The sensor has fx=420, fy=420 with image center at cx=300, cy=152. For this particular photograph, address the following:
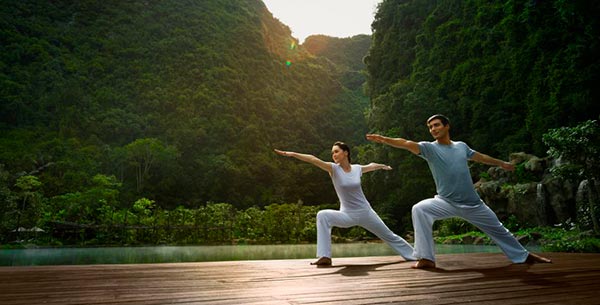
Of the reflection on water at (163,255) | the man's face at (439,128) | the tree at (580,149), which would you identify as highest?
the tree at (580,149)

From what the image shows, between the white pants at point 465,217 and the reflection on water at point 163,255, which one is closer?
the white pants at point 465,217

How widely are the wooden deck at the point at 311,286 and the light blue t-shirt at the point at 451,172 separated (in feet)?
2.33

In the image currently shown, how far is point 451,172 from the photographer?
397 centimetres

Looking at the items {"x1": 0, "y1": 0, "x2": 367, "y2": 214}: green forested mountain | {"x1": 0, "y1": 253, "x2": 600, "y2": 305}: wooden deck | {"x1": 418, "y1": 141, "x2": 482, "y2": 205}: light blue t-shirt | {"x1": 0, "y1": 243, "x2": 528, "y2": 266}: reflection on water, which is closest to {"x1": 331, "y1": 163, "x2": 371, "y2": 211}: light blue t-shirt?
{"x1": 418, "y1": 141, "x2": 482, "y2": 205}: light blue t-shirt

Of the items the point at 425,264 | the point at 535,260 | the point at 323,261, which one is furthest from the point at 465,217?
the point at 323,261

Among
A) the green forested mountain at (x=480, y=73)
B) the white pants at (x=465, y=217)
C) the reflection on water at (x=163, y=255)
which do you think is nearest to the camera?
the white pants at (x=465, y=217)

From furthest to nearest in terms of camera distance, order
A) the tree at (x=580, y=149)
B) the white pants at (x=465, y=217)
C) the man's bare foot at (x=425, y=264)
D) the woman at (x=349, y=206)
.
A: the tree at (x=580, y=149) < the woman at (x=349, y=206) < the white pants at (x=465, y=217) < the man's bare foot at (x=425, y=264)

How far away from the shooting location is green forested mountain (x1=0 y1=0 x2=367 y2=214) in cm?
3844

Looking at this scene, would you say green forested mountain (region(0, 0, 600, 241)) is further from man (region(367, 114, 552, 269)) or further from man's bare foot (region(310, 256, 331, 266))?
man's bare foot (region(310, 256, 331, 266))

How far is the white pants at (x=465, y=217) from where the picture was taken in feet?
12.8

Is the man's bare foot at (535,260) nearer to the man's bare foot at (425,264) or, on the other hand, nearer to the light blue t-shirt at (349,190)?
the man's bare foot at (425,264)

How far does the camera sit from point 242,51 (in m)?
55.4

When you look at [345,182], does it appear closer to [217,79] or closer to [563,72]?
[563,72]

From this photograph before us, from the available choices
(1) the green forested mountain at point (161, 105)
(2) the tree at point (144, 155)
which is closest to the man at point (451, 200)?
(1) the green forested mountain at point (161, 105)
